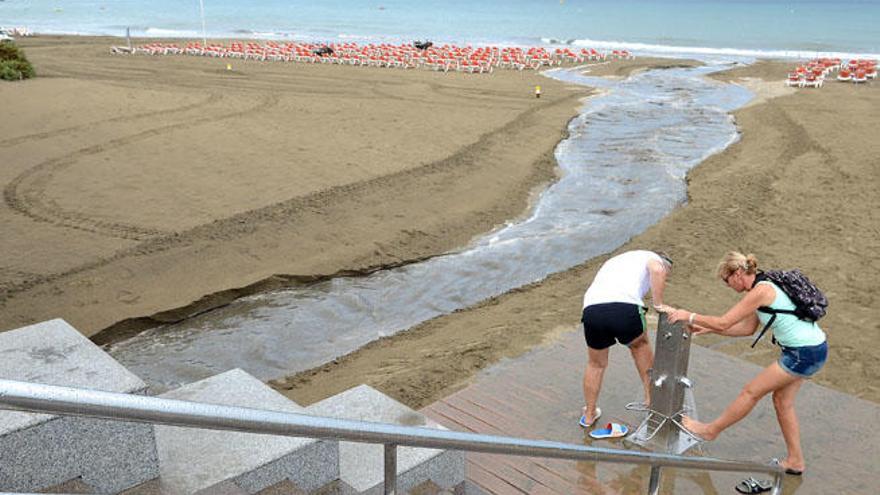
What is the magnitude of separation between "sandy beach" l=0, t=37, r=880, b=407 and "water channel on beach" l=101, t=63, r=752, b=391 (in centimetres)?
36

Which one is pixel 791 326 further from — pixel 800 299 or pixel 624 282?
pixel 624 282

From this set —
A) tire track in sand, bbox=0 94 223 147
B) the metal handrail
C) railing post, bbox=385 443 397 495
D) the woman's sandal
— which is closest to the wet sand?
the woman's sandal

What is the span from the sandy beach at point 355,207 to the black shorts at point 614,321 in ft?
6.60

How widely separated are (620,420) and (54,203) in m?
10.9

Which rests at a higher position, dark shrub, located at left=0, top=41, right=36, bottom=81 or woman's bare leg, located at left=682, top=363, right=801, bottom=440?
dark shrub, located at left=0, top=41, right=36, bottom=81

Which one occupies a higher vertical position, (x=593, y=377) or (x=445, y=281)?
(x=593, y=377)

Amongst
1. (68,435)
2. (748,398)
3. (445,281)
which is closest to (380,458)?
(68,435)

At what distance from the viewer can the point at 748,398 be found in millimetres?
4895

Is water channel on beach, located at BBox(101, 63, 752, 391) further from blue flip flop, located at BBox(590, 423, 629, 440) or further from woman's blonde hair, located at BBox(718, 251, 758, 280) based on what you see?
woman's blonde hair, located at BBox(718, 251, 758, 280)

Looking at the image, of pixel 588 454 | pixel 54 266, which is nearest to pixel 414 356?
pixel 588 454

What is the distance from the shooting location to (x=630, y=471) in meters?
5.12

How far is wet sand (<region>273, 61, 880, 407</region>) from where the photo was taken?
295 inches

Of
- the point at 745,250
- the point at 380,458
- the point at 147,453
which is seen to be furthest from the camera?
the point at 745,250

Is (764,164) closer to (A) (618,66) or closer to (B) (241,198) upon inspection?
(B) (241,198)
